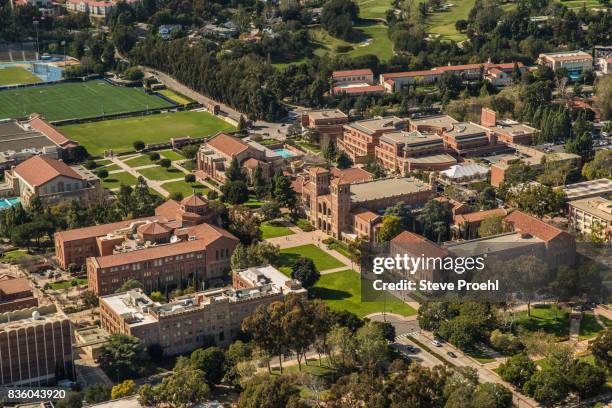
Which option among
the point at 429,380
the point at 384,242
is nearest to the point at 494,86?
the point at 384,242

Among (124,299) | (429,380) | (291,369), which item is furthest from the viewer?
(124,299)

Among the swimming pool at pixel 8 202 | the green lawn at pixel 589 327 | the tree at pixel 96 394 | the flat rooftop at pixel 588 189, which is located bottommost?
the green lawn at pixel 589 327

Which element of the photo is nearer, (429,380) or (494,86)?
(429,380)

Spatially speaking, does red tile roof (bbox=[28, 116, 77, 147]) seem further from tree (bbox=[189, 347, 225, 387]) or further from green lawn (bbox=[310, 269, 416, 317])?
tree (bbox=[189, 347, 225, 387])

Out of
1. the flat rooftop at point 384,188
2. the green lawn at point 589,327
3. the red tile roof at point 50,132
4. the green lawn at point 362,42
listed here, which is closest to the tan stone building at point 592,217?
the green lawn at point 589,327

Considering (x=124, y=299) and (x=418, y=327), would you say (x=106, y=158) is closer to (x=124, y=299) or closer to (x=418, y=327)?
(x=124, y=299)

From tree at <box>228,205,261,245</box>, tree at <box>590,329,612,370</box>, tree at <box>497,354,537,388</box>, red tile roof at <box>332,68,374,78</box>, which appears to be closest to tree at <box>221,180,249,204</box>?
tree at <box>228,205,261,245</box>

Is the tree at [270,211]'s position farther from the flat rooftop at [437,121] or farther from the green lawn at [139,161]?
the flat rooftop at [437,121]
